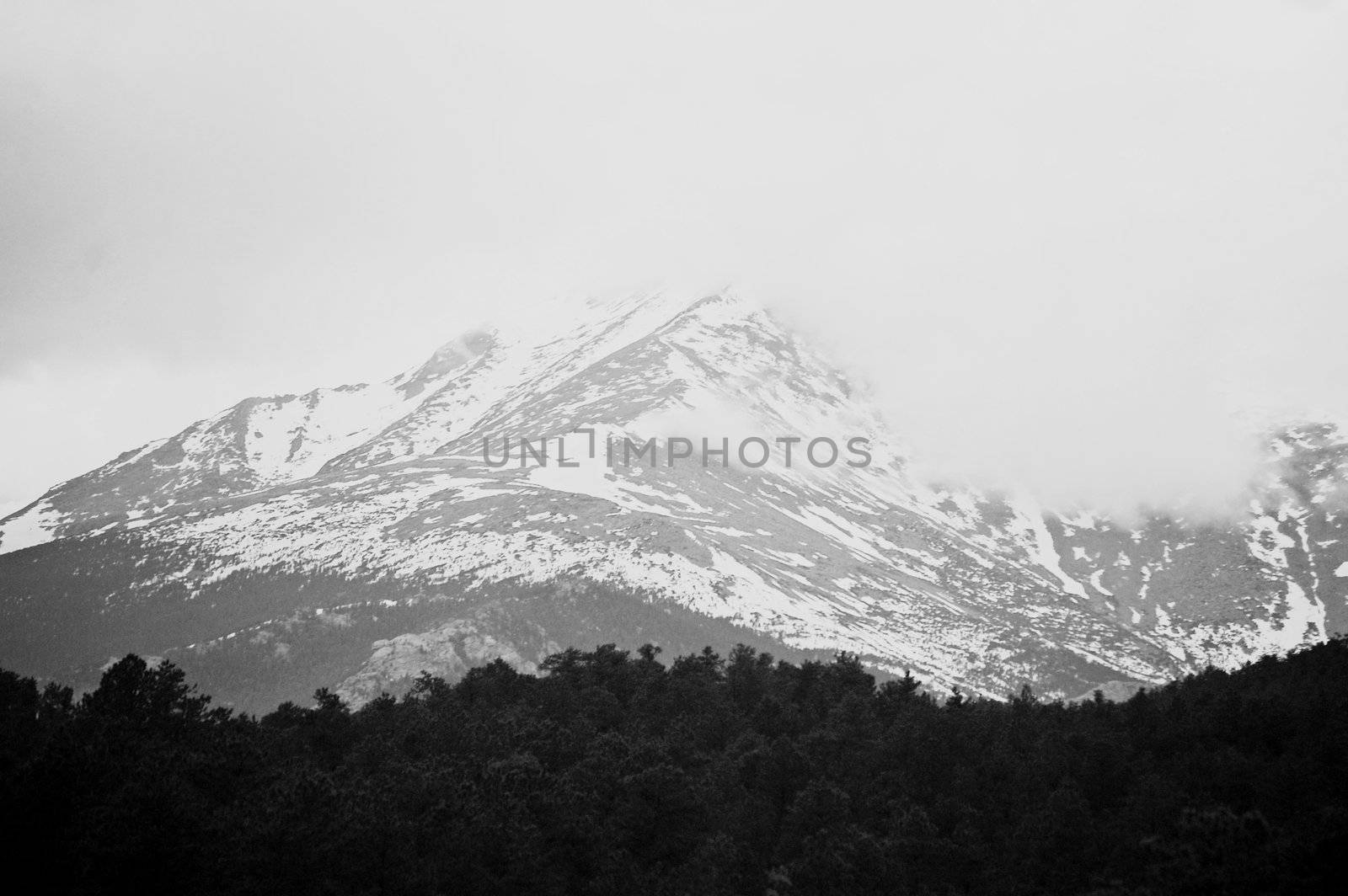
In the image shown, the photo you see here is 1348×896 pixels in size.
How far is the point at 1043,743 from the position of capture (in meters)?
102

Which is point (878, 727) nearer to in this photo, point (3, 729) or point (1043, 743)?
point (1043, 743)

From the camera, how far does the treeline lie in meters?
62.4

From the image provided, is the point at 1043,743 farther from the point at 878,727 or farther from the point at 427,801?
the point at 427,801

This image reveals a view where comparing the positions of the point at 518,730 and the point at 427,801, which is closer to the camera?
the point at 427,801

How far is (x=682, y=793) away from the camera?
287ft

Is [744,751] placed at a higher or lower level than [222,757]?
lower

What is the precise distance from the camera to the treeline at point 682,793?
205 feet

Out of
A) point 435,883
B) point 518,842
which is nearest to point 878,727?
point 518,842

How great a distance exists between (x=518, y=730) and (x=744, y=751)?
2088 cm

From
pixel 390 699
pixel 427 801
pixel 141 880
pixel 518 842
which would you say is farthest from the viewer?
pixel 390 699

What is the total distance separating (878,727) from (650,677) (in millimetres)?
33530

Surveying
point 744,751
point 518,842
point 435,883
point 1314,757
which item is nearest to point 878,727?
point 744,751

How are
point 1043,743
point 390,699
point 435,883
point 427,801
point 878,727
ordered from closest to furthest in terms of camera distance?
point 435,883 → point 427,801 → point 1043,743 → point 878,727 → point 390,699

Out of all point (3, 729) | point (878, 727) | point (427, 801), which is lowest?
point (878, 727)
